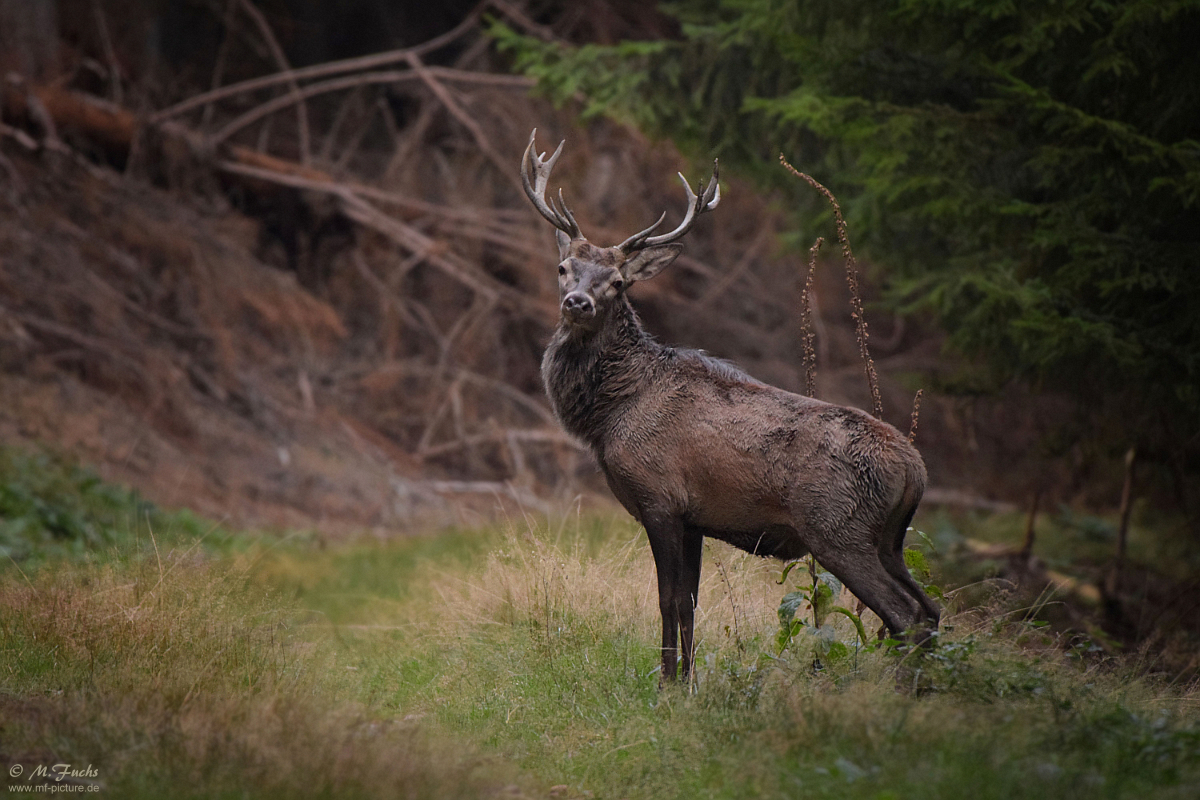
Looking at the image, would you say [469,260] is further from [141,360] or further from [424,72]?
[141,360]

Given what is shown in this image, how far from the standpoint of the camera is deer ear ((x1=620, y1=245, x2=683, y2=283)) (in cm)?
652

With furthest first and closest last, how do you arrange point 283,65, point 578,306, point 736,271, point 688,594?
point 736,271, point 283,65, point 688,594, point 578,306

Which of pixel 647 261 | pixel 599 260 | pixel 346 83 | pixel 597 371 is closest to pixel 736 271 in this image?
pixel 346 83

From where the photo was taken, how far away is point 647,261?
21.6ft

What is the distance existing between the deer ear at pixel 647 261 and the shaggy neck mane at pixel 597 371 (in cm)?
18

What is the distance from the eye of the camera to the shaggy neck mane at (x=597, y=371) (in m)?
6.30

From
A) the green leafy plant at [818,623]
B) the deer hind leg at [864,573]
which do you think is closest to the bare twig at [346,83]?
the green leafy plant at [818,623]

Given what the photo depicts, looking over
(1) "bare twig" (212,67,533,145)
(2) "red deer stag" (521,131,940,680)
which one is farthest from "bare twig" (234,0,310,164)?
(2) "red deer stag" (521,131,940,680)

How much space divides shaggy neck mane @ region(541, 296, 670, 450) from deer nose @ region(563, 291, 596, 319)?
24cm

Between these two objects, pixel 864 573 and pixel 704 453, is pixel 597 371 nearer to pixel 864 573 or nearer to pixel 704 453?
pixel 704 453

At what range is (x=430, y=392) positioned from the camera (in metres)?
16.7

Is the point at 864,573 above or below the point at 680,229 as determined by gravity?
below

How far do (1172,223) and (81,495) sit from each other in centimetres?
1004

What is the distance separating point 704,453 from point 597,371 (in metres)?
0.82
